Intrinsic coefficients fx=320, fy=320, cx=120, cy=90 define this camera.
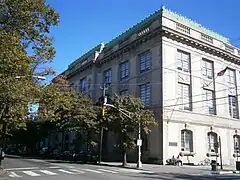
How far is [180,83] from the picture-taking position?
39156mm

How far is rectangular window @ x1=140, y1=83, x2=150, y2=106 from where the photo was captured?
129ft

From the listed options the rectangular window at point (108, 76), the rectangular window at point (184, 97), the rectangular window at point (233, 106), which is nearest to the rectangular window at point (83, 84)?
the rectangular window at point (108, 76)

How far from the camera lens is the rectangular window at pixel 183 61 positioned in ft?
130

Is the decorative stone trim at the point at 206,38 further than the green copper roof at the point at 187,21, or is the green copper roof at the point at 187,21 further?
the decorative stone trim at the point at 206,38

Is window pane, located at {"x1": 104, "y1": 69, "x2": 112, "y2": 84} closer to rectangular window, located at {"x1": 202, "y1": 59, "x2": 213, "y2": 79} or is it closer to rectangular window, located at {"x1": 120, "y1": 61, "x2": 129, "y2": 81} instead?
rectangular window, located at {"x1": 120, "y1": 61, "x2": 129, "y2": 81}

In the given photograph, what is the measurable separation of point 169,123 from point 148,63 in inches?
331

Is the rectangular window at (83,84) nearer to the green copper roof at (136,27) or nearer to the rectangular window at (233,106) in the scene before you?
the green copper roof at (136,27)

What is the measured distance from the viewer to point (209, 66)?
142 ft

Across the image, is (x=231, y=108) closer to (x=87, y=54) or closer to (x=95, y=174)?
(x=87, y=54)

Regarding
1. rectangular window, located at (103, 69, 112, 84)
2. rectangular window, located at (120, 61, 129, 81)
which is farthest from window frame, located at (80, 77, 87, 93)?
rectangular window, located at (120, 61, 129, 81)

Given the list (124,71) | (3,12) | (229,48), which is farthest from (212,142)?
(3,12)

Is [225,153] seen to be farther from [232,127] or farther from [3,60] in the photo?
[3,60]

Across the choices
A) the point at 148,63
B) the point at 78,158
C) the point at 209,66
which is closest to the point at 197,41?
the point at 209,66

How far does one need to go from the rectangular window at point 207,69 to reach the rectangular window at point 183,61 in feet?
9.62
